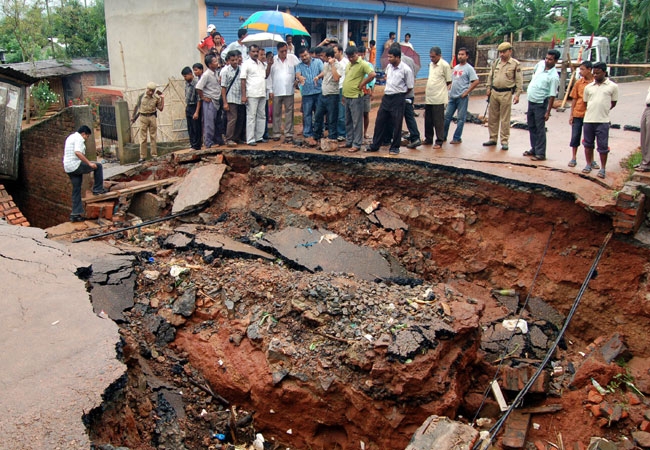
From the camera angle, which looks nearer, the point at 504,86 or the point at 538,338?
the point at 538,338

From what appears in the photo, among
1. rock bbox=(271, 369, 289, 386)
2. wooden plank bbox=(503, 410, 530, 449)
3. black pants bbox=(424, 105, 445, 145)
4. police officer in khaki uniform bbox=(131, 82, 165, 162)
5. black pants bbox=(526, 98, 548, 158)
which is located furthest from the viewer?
police officer in khaki uniform bbox=(131, 82, 165, 162)

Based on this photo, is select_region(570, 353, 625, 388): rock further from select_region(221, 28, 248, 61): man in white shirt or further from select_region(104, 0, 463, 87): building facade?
select_region(104, 0, 463, 87): building facade

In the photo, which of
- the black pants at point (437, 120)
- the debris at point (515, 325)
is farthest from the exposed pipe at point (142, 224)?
the debris at point (515, 325)

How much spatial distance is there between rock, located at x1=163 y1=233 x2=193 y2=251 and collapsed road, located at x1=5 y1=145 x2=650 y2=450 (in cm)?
3

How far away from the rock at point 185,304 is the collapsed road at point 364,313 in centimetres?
2

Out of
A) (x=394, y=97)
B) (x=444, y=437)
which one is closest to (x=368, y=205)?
(x=394, y=97)

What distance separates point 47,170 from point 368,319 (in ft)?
27.6

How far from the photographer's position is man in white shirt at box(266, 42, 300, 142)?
380 inches

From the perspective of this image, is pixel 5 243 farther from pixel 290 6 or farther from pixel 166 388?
pixel 290 6

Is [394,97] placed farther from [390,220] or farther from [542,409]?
[542,409]

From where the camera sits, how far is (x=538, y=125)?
833 centimetres

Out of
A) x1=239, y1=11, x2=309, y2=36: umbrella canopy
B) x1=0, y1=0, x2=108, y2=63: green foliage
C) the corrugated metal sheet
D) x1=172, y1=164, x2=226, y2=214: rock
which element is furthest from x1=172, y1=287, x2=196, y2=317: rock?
x1=0, y1=0, x2=108, y2=63: green foliage

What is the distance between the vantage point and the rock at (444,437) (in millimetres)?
3580

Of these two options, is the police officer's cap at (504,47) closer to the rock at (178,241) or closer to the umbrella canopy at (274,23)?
the umbrella canopy at (274,23)
